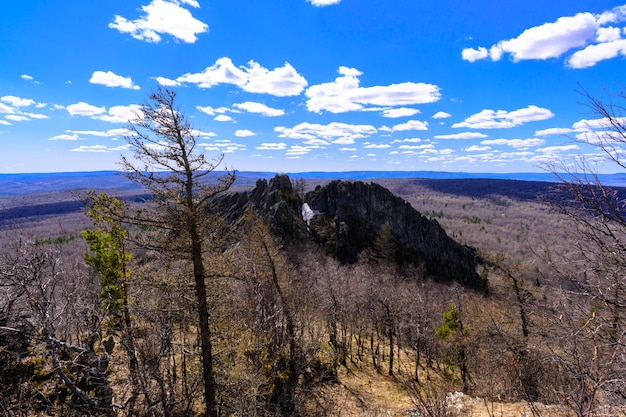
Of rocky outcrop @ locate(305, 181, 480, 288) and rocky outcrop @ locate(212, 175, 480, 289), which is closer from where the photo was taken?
rocky outcrop @ locate(212, 175, 480, 289)

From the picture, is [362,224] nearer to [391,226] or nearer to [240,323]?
[391,226]

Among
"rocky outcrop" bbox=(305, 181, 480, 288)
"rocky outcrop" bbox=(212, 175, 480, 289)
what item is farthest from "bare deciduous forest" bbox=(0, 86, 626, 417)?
"rocky outcrop" bbox=(305, 181, 480, 288)

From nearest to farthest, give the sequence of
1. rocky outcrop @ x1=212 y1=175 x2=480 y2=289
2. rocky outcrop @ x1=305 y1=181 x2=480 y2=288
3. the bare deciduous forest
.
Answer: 1. the bare deciduous forest
2. rocky outcrop @ x1=212 y1=175 x2=480 y2=289
3. rocky outcrop @ x1=305 y1=181 x2=480 y2=288

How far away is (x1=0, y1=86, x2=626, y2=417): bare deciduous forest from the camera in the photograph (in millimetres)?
5930

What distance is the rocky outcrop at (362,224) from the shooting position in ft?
198

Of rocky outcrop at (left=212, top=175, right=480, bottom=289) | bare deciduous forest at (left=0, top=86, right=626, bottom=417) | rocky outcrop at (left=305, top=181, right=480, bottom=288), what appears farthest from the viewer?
rocky outcrop at (left=305, top=181, right=480, bottom=288)

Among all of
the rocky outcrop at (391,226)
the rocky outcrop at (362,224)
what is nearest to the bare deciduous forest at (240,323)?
the rocky outcrop at (362,224)

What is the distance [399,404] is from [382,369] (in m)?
8.07

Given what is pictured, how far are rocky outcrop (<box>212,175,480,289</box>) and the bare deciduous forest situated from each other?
2551 cm

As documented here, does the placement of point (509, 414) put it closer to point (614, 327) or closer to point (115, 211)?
point (614, 327)

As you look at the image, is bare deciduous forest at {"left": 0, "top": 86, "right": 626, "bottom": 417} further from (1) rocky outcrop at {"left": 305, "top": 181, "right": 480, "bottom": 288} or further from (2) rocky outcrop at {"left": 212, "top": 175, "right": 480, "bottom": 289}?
(1) rocky outcrop at {"left": 305, "top": 181, "right": 480, "bottom": 288}

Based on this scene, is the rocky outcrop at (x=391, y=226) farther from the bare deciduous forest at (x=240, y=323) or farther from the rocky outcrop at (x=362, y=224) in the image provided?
the bare deciduous forest at (x=240, y=323)

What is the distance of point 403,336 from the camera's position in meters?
39.3

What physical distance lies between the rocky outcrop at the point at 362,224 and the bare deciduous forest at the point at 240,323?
25.5m
